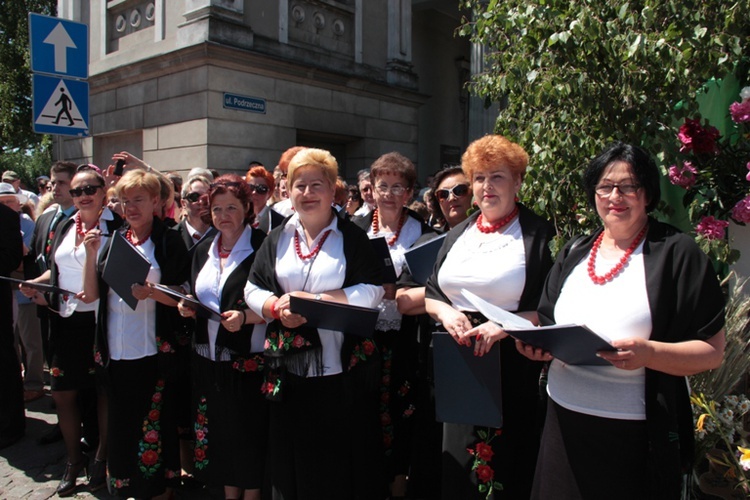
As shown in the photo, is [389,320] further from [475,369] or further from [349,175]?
[349,175]

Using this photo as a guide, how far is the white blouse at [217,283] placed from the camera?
3.60 metres

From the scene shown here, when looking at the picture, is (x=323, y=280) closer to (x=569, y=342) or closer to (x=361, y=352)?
(x=361, y=352)

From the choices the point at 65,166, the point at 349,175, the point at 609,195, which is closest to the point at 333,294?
the point at 609,195

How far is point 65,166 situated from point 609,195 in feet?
14.8

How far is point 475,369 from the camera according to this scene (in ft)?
8.91

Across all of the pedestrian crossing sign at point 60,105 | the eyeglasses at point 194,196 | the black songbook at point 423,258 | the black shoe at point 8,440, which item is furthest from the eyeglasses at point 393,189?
the pedestrian crossing sign at point 60,105

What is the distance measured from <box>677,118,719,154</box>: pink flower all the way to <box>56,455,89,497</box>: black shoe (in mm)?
4397

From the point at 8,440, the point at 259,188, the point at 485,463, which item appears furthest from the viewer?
the point at 8,440

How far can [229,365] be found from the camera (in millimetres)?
3586

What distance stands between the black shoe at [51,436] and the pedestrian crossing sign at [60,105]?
288 centimetres

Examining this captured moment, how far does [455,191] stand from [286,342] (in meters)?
1.42

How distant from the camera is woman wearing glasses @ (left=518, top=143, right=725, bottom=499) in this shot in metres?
2.18

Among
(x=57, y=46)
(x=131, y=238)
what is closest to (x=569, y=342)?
(x=131, y=238)

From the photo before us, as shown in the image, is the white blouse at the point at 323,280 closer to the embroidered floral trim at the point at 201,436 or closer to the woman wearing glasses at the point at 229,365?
the woman wearing glasses at the point at 229,365
